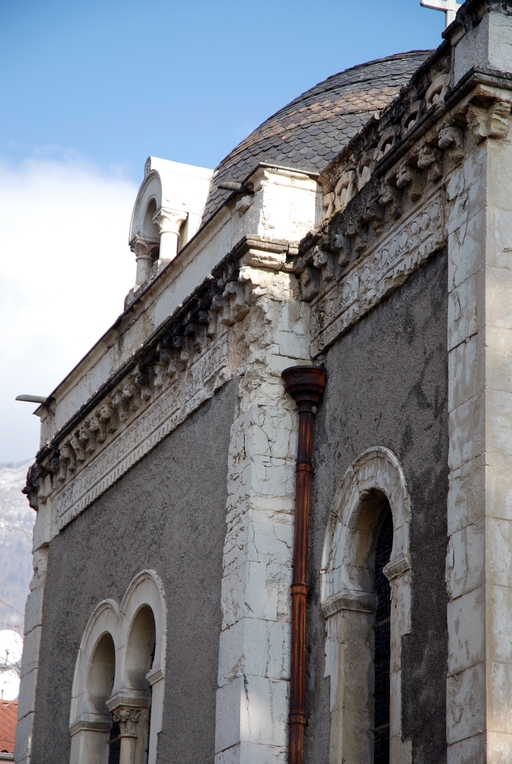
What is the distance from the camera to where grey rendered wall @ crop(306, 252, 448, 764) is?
739cm

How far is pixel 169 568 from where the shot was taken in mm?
10828

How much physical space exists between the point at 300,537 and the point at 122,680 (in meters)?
3.01

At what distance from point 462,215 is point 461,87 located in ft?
2.47

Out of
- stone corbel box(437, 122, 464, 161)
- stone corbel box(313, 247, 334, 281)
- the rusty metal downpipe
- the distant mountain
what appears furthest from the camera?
the distant mountain

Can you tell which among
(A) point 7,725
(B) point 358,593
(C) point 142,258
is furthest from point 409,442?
(A) point 7,725

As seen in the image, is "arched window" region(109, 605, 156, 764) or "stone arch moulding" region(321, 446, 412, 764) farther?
"arched window" region(109, 605, 156, 764)

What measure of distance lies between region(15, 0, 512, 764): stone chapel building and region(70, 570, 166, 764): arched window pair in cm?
3

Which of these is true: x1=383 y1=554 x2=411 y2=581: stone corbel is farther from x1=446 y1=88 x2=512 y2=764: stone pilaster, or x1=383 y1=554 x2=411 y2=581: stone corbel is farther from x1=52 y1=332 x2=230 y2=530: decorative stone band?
x1=52 y1=332 x2=230 y2=530: decorative stone band

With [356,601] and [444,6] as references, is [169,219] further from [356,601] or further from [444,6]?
[356,601]

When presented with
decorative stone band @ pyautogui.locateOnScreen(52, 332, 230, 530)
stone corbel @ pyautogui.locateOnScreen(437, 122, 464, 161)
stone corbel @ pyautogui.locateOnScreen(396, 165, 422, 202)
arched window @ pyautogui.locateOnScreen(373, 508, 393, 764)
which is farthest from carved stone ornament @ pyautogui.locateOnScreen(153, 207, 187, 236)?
stone corbel @ pyautogui.locateOnScreen(437, 122, 464, 161)

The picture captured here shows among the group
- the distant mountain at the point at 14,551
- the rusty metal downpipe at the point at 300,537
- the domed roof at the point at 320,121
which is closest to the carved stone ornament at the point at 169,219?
the domed roof at the point at 320,121

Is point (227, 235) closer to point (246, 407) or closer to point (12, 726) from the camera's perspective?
point (246, 407)

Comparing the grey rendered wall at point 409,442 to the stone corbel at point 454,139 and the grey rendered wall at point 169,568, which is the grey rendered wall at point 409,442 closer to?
the stone corbel at point 454,139

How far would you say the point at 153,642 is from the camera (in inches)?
450
